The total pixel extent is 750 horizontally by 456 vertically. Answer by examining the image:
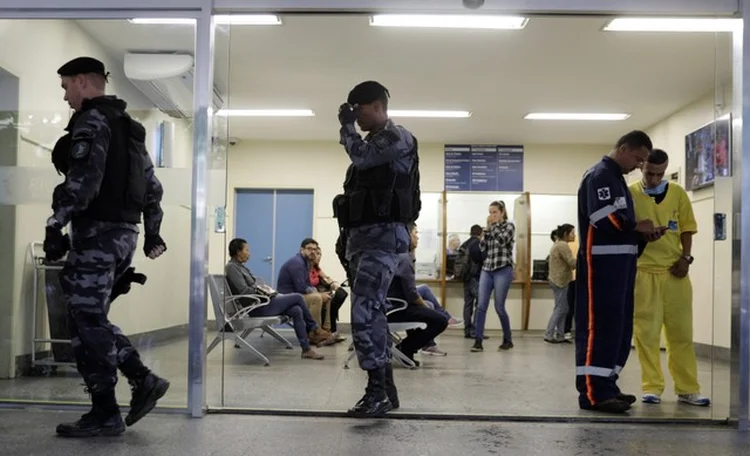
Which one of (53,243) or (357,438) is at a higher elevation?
(53,243)

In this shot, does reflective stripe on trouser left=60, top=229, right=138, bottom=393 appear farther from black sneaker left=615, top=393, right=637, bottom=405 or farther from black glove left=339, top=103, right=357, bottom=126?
black sneaker left=615, top=393, right=637, bottom=405

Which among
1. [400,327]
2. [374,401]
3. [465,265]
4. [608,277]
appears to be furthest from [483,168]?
[374,401]

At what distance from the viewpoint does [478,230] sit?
32.6ft

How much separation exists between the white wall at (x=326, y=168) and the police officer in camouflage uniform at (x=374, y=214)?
7817mm

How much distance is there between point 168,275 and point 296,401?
40.7 inches

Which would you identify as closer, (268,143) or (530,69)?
(530,69)

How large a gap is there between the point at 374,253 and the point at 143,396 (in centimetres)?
128

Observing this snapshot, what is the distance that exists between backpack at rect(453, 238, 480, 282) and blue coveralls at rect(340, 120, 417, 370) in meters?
6.12

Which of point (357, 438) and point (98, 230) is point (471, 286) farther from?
point (98, 230)

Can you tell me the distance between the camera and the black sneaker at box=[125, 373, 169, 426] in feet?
11.2

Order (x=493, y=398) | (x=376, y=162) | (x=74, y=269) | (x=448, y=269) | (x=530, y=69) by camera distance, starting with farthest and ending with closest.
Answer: (x=448, y=269), (x=530, y=69), (x=493, y=398), (x=376, y=162), (x=74, y=269)

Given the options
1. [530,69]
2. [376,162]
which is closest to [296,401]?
[376,162]

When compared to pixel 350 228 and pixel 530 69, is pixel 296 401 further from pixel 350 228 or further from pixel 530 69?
pixel 530 69

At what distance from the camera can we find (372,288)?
12.4ft
